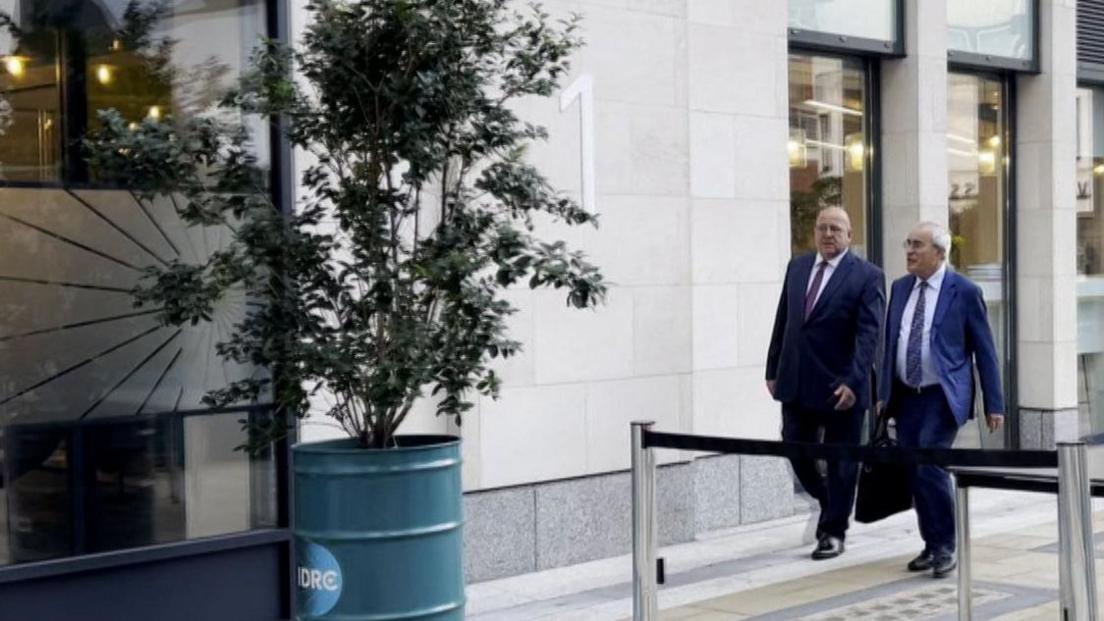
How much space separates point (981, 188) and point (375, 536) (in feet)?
32.4

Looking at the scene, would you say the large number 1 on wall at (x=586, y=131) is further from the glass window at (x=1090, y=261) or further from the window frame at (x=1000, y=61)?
the glass window at (x=1090, y=261)

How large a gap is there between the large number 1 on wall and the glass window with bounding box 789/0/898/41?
2.73 m

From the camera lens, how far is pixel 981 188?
46.8 feet

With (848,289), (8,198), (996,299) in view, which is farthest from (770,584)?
(996,299)

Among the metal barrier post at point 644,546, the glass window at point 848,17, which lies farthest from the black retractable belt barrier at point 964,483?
the glass window at point 848,17

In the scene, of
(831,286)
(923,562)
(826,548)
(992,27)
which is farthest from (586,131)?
(992,27)

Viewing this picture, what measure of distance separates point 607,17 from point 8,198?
4.01 metres

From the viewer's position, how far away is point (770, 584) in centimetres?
923

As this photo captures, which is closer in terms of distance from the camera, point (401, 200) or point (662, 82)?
point (401, 200)

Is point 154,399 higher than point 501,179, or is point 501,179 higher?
point 501,179

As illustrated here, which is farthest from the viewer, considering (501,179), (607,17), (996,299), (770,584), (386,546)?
(996,299)

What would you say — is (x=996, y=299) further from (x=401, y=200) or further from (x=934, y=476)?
(x=401, y=200)

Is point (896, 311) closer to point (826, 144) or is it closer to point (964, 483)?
point (964, 483)

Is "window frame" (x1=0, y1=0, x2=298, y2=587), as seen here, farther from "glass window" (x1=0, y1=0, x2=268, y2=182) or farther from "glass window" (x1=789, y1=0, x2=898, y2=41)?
"glass window" (x1=789, y1=0, x2=898, y2=41)
